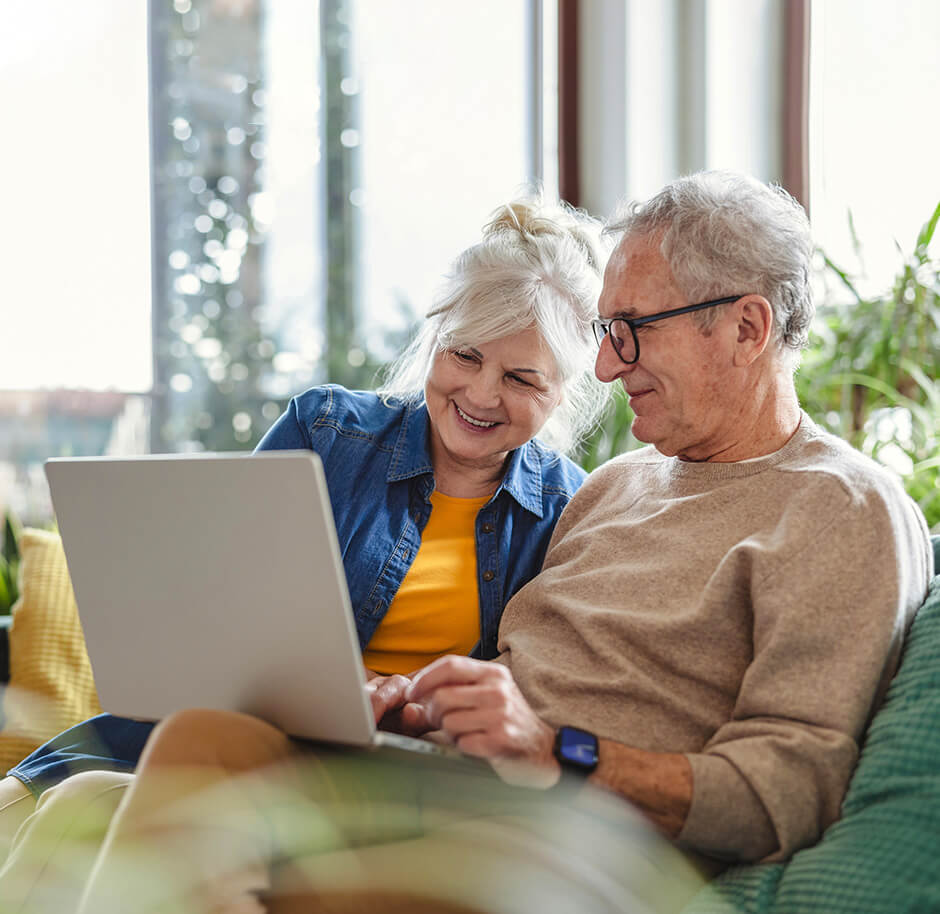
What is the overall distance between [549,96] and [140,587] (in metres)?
2.71

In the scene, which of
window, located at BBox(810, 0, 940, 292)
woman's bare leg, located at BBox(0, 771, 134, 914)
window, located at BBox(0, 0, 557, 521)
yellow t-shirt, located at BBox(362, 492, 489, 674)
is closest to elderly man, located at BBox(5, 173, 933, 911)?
Answer: yellow t-shirt, located at BBox(362, 492, 489, 674)

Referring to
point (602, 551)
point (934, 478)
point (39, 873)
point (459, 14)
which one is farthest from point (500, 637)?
point (459, 14)

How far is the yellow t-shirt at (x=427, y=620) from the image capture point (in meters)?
1.58

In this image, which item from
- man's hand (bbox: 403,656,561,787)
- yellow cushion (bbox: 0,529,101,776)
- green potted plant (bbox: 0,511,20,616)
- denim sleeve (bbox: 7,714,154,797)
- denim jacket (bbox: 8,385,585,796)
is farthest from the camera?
green potted plant (bbox: 0,511,20,616)

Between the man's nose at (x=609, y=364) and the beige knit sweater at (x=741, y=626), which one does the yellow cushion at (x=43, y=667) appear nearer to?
the beige knit sweater at (x=741, y=626)

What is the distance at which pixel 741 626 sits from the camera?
4.05ft

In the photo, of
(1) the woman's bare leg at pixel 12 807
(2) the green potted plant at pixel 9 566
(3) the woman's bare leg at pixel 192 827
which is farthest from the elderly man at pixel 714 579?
(2) the green potted plant at pixel 9 566

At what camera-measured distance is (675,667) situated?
1257 mm

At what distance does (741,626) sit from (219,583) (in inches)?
24.2

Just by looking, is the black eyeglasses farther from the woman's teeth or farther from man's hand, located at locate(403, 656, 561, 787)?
man's hand, located at locate(403, 656, 561, 787)

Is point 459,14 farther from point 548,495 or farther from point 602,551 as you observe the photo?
point 602,551

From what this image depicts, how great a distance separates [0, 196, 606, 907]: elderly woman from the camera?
5.19 feet

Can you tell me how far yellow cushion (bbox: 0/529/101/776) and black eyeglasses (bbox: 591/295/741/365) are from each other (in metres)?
1.20

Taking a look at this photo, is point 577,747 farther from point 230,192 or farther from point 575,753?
point 230,192
